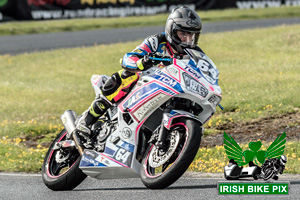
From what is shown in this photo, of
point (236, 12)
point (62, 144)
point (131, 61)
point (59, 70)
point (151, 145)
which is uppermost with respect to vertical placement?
point (131, 61)

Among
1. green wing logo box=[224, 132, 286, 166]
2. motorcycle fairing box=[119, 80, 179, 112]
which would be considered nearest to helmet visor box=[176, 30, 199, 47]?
motorcycle fairing box=[119, 80, 179, 112]

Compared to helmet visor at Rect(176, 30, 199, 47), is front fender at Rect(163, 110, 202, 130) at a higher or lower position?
lower

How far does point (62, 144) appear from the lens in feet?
25.7

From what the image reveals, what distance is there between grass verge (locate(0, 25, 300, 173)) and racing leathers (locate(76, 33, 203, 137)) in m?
1.97

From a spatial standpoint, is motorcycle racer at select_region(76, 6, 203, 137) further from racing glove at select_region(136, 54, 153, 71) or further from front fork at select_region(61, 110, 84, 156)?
front fork at select_region(61, 110, 84, 156)

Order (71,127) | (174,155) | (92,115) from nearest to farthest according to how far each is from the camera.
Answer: (174,155)
(92,115)
(71,127)

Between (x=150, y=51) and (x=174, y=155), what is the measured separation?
4.27 feet

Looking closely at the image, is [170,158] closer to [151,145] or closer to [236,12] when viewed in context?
[151,145]

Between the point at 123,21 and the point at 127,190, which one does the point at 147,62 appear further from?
the point at 123,21

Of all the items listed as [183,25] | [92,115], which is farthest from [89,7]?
[183,25]

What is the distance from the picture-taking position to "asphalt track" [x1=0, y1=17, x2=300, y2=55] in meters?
24.7

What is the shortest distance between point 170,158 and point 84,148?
1.38 metres

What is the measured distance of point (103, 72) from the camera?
19.1 meters

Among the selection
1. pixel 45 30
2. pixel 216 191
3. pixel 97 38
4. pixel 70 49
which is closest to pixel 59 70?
pixel 70 49
